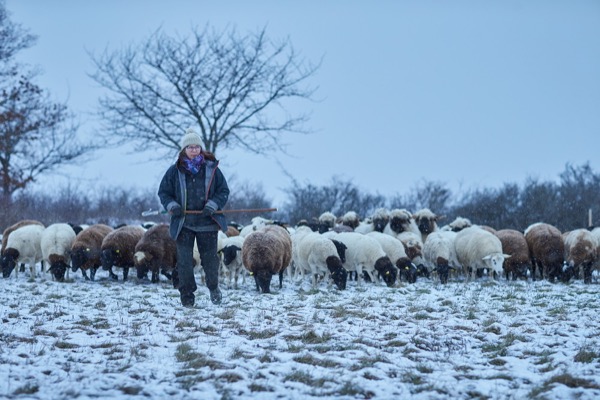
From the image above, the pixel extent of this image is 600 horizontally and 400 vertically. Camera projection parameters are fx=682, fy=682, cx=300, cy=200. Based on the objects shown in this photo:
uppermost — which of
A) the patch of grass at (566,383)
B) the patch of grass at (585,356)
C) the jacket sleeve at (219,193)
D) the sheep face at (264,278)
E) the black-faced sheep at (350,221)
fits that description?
Answer: the black-faced sheep at (350,221)

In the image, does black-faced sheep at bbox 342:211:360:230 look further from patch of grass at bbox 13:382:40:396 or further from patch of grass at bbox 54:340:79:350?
patch of grass at bbox 13:382:40:396

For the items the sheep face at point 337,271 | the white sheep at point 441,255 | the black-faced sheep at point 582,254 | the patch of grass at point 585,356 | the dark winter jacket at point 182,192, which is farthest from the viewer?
the black-faced sheep at point 582,254

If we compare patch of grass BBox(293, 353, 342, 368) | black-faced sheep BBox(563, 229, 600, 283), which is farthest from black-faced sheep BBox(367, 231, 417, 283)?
patch of grass BBox(293, 353, 342, 368)

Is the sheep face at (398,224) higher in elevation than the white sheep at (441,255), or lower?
higher

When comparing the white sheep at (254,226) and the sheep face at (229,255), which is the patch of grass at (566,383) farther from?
the white sheep at (254,226)

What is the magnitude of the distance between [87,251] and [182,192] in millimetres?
6431

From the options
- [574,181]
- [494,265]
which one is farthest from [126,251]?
[574,181]

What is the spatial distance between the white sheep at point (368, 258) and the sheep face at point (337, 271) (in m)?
1.01

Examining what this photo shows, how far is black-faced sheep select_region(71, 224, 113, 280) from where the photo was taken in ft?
47.2

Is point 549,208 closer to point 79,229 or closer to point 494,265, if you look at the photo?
point 494,265

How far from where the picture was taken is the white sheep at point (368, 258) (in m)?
13.6

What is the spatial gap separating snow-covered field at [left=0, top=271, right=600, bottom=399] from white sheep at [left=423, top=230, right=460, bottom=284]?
4.92 metres

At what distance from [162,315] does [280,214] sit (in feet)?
95.2

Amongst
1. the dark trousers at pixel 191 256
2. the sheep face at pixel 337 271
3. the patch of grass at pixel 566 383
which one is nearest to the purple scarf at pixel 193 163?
the dark trousers at pixel 191 256
